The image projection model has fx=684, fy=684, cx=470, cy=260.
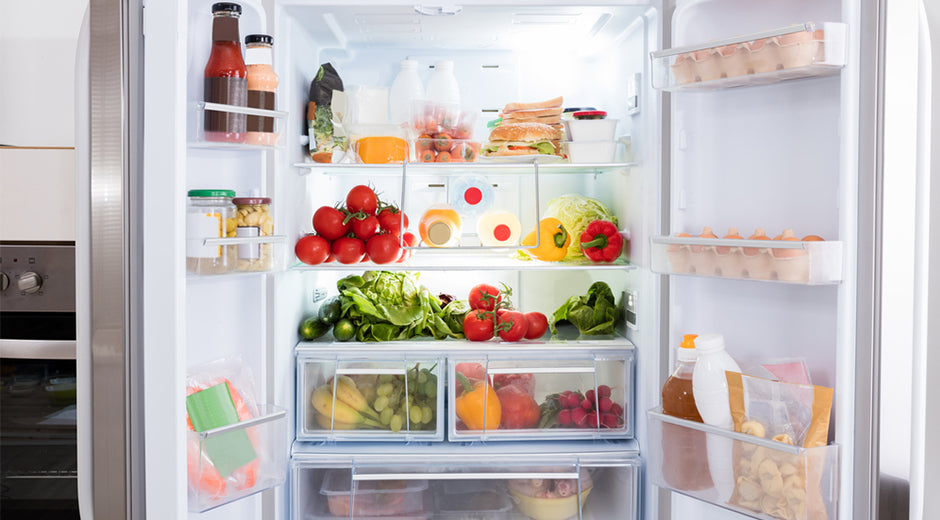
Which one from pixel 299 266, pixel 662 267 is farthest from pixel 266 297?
pixel 662 267

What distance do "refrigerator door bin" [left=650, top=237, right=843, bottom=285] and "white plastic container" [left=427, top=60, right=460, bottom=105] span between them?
0.82 m

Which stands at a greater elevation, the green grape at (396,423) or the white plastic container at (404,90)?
the white plastic container at (404,90)

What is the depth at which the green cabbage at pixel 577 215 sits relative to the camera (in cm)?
212

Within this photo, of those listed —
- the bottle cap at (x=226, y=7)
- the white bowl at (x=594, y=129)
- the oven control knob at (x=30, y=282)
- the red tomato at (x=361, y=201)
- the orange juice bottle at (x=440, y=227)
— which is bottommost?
the oven control knob at (x=30, y=282)

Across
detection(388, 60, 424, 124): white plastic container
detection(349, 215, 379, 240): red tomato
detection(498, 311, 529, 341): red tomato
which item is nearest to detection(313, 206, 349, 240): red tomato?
detection(349, 215, 379, 240): red tomato

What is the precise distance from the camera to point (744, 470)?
1.40 m

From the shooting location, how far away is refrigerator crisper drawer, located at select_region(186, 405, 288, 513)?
1.38 metres

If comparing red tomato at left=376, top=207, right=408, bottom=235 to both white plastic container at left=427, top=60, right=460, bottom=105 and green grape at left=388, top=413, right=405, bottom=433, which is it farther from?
green grape at left=388, top=413, right=405, bottom=433

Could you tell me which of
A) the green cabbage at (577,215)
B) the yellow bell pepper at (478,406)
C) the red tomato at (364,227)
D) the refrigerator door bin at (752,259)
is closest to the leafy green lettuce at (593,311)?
the green cabbage at (577,215)

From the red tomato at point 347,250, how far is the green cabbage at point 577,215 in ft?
2.06

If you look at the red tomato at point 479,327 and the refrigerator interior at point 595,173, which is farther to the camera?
the red tomato at point 479,327

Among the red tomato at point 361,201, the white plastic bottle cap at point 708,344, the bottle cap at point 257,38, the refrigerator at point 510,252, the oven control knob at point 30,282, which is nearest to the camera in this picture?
the refrigerator at point 510,252

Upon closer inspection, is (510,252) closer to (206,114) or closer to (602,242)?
(602,242)

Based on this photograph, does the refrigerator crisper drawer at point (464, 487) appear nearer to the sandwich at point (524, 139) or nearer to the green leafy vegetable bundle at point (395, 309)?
the green leafy vegetable bundle at point (395, 309)
